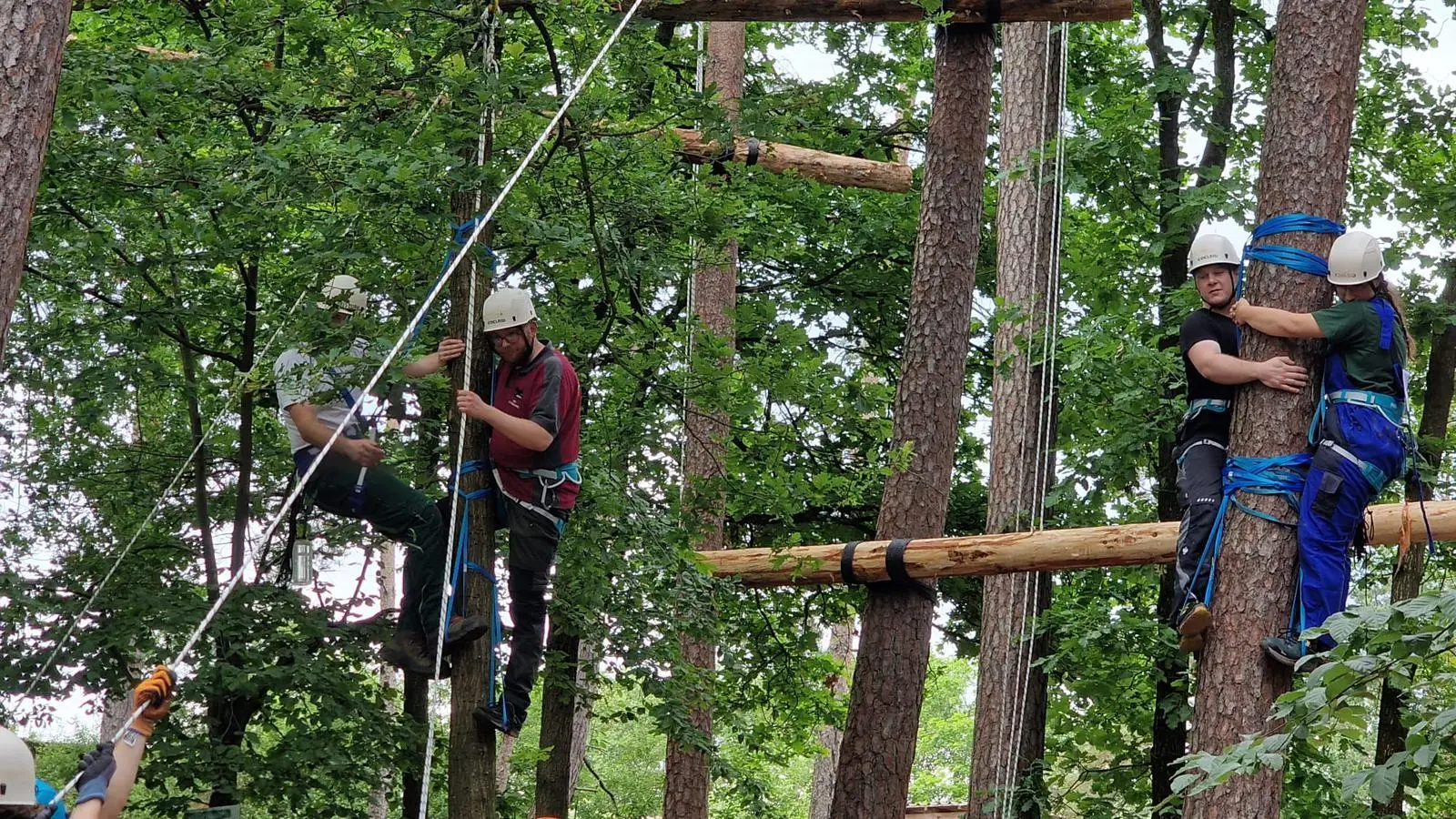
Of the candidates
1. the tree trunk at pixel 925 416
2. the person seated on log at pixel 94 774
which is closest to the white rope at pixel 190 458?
the person seated on log at pixel 94 774

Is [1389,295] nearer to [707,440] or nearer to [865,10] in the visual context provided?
[865,10]

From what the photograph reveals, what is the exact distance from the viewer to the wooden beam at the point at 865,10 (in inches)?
256

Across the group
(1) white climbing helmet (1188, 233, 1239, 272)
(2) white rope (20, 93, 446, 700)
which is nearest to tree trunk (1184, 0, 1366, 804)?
(1) white climbing helmet (1188, 233, 1239, 272)

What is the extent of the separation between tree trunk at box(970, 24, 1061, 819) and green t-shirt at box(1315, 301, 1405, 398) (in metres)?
3.85

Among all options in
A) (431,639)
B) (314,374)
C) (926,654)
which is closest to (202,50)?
(314,374)

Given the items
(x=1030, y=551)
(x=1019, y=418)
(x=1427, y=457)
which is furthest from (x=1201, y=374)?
(x=1427, y=457)

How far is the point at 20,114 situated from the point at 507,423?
6.26 feet

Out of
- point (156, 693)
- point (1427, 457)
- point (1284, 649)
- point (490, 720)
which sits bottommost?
point (156, 693)

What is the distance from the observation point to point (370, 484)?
589 cm

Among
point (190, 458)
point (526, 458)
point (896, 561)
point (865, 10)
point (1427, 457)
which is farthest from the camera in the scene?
point (1427, 457)

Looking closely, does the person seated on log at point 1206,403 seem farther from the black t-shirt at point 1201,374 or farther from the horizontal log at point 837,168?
the horizontal log at point 837,168

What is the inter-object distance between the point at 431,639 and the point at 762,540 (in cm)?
586

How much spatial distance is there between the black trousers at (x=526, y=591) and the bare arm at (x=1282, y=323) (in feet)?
8.25

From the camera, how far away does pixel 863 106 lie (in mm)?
12117
